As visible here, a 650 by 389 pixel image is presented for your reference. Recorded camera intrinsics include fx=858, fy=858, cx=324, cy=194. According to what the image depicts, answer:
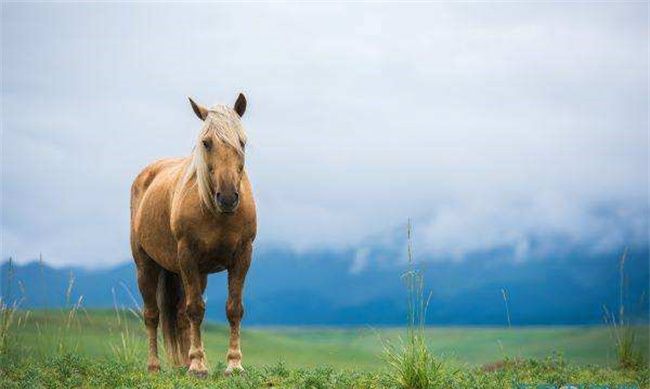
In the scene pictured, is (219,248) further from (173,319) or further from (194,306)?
(173,319)

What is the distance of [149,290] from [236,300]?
244 centimetres

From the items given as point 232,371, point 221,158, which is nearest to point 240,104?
point 221,158

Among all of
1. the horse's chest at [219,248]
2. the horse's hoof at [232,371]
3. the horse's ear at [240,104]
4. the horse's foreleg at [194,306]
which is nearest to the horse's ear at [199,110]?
the horse's ear at [240,104]

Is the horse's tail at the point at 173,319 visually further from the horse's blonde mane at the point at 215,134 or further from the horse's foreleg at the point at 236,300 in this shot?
the horse's blonde mane at the point at 215,134

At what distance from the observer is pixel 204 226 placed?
9.98m

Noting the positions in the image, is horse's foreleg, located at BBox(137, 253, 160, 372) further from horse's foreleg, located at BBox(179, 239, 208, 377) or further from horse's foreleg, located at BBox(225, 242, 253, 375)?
horse's foreleg, located at BBox(225, 242, 253, 375)

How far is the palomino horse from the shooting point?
9562mm

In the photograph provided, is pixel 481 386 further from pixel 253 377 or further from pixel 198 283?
pixel 198 283

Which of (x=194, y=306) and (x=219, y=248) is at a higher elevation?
(x=219, y=248)

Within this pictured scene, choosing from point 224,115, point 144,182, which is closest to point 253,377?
point 224,115

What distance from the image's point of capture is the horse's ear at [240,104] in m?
10.3

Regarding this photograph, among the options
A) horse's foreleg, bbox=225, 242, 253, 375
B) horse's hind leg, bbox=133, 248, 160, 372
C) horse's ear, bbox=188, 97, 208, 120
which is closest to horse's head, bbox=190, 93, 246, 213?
horse's ear, bbox=188, 97, 208, 120

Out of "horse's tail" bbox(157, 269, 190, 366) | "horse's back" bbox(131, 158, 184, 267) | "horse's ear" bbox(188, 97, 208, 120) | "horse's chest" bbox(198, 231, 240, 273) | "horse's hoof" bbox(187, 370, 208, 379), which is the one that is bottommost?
"horse's hoof" bbox(187, 370, 208, 379)

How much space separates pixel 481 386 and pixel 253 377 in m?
2.45
